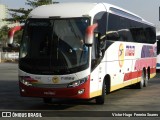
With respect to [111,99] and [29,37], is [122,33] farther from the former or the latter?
[29,37]

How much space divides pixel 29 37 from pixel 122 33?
5.14 m

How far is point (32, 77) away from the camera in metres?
13.9

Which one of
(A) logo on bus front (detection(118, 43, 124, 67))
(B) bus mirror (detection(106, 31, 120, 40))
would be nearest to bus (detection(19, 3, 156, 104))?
(B) bus mirror (detection(106, 31, 120, 40))

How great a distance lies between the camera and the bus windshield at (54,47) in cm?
1371

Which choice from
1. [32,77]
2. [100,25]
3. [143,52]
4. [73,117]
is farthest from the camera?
[143,52]

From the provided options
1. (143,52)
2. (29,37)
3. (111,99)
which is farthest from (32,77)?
(143,52)

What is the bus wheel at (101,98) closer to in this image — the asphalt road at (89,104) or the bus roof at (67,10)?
the asphalt road at (89,104)

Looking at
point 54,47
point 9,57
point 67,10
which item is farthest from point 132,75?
point 9,57

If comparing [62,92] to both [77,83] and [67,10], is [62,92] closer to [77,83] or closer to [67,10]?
[77,83]

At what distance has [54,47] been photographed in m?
13.9

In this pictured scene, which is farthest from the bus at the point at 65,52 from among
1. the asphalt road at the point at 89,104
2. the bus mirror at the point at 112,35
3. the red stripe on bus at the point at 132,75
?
the red stripe on bus at the point at 132,75

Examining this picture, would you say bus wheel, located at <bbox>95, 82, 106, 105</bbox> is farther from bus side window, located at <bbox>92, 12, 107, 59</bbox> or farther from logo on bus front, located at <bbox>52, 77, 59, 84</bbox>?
logo on bus front, located at <bbox>52, 77, 59, 84</bbox>

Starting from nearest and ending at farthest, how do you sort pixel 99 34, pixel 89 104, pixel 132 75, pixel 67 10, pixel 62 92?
pixel 62 92
pixel 67 10
pixel 99 34
pixel 89 104
pixel 132 75

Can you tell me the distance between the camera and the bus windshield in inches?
540
